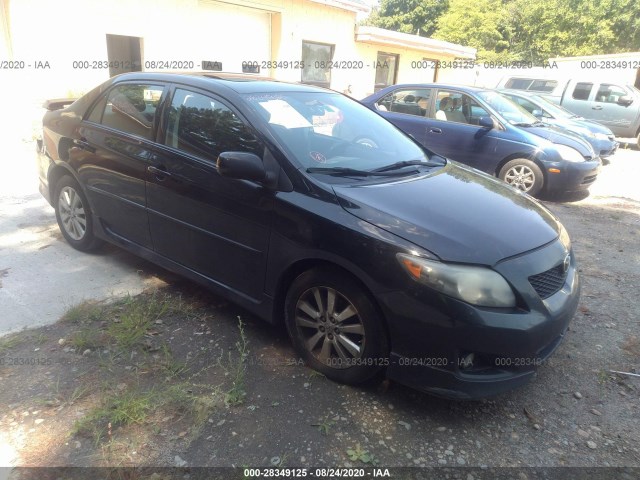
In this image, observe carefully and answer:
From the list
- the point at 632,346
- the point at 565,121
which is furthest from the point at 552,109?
the point at 632,346

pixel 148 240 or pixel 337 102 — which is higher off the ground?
pixel 337 102

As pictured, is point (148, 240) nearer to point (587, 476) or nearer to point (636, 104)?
point (587, 476)

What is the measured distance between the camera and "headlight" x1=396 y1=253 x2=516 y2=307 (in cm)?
236

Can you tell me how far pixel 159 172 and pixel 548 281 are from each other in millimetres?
2617

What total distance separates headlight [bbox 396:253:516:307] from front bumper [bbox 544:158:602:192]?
5135 millimetres

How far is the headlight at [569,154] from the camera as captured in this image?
6824 mm

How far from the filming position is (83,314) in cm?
347

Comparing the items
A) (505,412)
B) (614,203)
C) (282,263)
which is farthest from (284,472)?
(614,203)

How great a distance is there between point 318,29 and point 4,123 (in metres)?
9.24

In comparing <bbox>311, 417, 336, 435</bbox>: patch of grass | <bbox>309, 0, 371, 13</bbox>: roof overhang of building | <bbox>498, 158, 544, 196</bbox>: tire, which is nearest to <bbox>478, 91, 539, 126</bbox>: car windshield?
<bbox>498, 158, 544, 196</bbox>: tire

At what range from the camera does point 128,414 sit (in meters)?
2.52

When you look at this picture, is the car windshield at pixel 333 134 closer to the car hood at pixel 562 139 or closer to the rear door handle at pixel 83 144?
the rear door handle at pixel 83 144

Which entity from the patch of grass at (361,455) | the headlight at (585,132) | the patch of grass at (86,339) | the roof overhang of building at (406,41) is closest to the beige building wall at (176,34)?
the roof overhang of building at (406,41)

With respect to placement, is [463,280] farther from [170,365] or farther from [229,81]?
[229,81]
